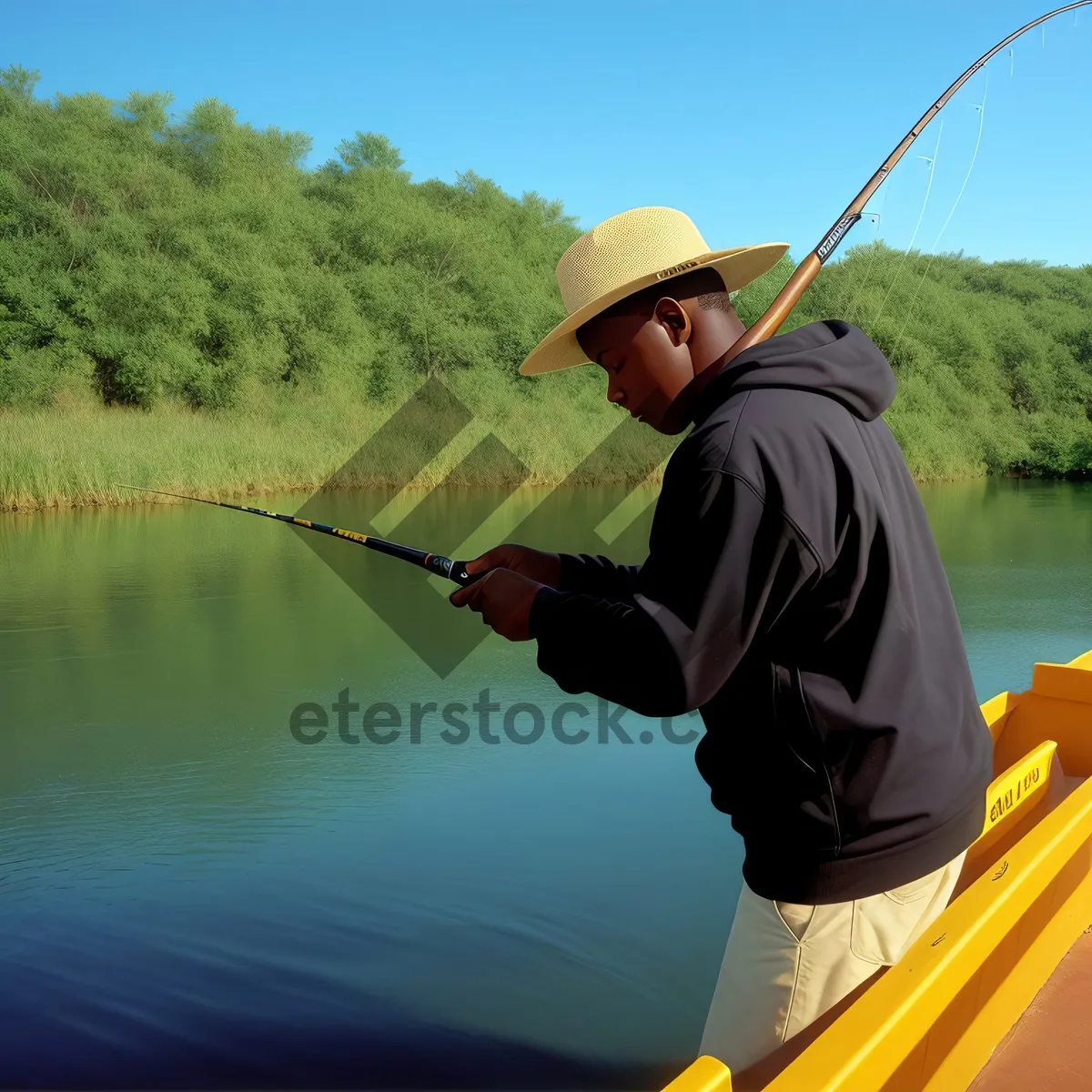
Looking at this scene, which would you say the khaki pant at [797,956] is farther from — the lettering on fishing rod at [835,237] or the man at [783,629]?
the lettering on fishing rod at [835,237]

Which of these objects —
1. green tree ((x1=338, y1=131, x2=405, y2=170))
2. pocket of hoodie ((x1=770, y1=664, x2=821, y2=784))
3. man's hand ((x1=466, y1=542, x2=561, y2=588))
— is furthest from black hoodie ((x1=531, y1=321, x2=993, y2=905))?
green tree ((x1=338, y1=131, x2=405, y2=170))

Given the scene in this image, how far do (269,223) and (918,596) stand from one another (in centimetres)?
2746

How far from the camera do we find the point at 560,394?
1001 inches

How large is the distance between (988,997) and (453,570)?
3.31 feet

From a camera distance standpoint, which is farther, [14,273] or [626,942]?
[14,273]

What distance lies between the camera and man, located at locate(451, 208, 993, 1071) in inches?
41.1

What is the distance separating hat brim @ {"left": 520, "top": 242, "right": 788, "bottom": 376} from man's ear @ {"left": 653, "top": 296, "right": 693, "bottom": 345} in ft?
0.09

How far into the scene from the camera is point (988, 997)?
1554 millimetres

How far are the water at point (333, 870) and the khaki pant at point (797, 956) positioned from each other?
1.40 metres

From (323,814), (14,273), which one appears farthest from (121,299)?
(323,814)

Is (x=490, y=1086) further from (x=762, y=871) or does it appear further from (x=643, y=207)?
(x=643, y=207)

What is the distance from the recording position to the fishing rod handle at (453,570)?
5.54 ft

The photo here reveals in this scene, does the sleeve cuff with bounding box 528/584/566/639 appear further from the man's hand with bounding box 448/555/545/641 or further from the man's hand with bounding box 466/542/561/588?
the man's hand with bounding box 466/542/561/588

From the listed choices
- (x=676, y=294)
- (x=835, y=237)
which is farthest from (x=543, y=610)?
(x=835, y=237)
